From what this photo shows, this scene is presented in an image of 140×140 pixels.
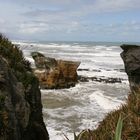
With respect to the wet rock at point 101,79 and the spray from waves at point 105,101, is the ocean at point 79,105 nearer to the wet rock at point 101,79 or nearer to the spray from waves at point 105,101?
the spray from waves at point 105,101

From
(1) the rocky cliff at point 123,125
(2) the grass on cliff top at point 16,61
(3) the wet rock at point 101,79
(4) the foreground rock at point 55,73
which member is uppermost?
(2) the grass on cliff top at point 16,61

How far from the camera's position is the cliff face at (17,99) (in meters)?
7.55

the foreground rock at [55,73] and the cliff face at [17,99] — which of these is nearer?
the cliff face at [17,99]

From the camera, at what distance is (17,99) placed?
845 centimetres

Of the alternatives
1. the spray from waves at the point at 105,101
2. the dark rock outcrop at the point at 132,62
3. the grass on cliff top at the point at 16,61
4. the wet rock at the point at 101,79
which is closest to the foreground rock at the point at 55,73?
the wet rock at the point at 101,79

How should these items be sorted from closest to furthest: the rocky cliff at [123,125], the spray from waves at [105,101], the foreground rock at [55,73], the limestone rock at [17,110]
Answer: the rocky cliff at [123,125] < the limestone rock at [17,110] < the spray from waves at [105,101] < the foreground rock at [55,73]

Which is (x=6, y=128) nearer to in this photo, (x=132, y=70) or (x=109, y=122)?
(x=109, y=122)

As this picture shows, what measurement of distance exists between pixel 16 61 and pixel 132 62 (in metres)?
9.26

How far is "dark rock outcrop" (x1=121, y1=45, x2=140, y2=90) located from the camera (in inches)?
697

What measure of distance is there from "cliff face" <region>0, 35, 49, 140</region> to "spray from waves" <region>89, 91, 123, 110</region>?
35.8ft

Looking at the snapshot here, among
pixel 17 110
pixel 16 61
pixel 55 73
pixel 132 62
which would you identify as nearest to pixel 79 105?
pixel 132 62

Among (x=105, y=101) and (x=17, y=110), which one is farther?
(x=105, y=101)

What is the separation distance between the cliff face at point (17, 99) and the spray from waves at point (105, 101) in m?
10.9

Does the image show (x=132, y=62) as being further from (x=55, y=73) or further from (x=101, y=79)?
(x=101, y=79)
